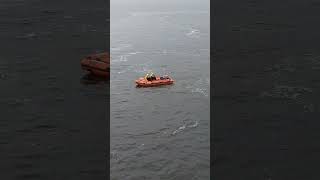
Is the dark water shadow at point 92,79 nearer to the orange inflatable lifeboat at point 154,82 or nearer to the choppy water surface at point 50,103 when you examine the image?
the choppy water surface at point 50,103

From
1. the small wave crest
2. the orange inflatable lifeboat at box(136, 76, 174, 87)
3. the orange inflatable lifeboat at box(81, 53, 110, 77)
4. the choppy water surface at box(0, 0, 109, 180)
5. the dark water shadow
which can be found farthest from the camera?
the orange inflatable lifeboat at box(81, 53, 110, 77)

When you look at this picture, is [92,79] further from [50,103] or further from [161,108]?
[161,108]

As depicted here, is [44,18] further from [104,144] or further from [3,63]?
[104,144]

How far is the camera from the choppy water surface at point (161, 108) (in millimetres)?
40438

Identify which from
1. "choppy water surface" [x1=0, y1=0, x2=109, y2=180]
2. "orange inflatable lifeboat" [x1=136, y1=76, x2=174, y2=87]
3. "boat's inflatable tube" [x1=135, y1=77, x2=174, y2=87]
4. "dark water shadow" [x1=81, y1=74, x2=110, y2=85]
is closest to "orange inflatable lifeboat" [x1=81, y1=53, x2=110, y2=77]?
"dark water shadow" [x1=81, y1=74, x2=110, y2=85]

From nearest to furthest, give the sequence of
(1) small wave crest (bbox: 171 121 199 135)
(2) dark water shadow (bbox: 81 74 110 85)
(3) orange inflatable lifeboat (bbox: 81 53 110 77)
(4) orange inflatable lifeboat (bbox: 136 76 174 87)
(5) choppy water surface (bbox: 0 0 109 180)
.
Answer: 1. (5) choppy water surface (bbox: 0 0 109 180)
2. (1) small wave crest (bbox: 171 121 199 135)
3. (2) dark water shadow (bbox: 81 74 110 85)
4. (4) orange inflatable lifeboat (bbox: 136 76 174 87)
5. (3) orange inflatable lifeboat (bbox: 81 53 110 77)

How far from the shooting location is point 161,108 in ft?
180

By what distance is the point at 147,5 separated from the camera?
162 metres

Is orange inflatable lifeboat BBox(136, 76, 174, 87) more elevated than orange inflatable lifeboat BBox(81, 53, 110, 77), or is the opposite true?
orange inflatable lifeboat BBox(81, 53, 110, 77)

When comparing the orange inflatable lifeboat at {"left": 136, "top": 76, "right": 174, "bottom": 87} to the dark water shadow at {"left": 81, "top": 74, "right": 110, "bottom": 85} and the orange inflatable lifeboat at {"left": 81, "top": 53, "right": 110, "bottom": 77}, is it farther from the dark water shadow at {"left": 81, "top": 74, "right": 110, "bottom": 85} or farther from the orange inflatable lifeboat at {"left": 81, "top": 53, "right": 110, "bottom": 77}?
the orange inflatable lifeboat at {"left": 81, "top": 53, "right": 110, "bottom": 77}

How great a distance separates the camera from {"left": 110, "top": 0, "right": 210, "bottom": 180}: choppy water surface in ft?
133

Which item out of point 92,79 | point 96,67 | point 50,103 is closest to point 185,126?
point 50,103

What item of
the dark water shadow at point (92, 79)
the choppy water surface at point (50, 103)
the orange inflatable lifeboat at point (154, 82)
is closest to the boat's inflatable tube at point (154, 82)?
the orange inflatable lifeboat at point (154, 82)

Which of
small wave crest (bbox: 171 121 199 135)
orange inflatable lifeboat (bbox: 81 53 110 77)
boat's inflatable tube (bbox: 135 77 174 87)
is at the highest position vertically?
orange inflatable lifeboat (bbox: 81 53 110 77)
